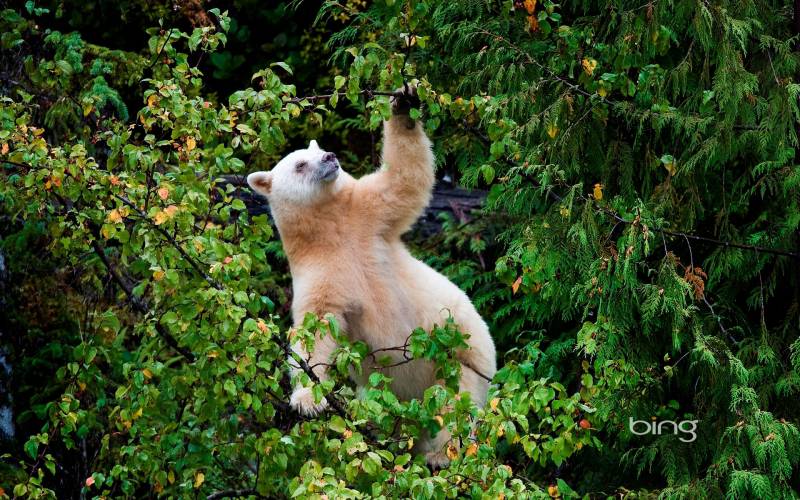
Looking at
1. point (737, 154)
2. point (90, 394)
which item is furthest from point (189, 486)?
point (737, 154)

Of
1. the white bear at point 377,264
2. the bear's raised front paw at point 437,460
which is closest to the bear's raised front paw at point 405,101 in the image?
the white bear at point 377,264

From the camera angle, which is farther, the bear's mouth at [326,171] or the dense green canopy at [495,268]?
the bear's mouth at [326,171]

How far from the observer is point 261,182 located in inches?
199

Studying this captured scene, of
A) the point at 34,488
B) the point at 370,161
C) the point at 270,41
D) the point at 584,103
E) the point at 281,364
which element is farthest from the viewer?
the point at 270,41

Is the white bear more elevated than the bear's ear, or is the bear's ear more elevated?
the bear's ear

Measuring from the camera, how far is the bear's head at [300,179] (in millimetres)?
4844

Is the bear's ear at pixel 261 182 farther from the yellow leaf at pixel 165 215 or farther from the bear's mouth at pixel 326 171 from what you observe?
the yellow leaf at pixel 165 215

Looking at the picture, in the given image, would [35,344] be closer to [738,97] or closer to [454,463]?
[454,463]

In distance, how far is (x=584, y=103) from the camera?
4938 millimetres

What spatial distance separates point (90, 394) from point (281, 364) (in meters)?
2.94

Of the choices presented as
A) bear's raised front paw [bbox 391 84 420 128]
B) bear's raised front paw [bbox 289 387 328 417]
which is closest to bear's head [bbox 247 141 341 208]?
bear's raised front paw [bbox 391 84 420 128]

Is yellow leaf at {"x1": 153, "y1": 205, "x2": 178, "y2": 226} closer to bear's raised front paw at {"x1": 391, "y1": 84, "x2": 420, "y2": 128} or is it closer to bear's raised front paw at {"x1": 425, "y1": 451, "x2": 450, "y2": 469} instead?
bear's raised front paw at {"x1": 391, "y1": 84, "x2": 420, "y2": 128}

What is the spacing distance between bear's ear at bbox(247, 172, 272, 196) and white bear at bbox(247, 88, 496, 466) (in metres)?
0.03

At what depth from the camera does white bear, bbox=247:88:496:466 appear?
4.73m
